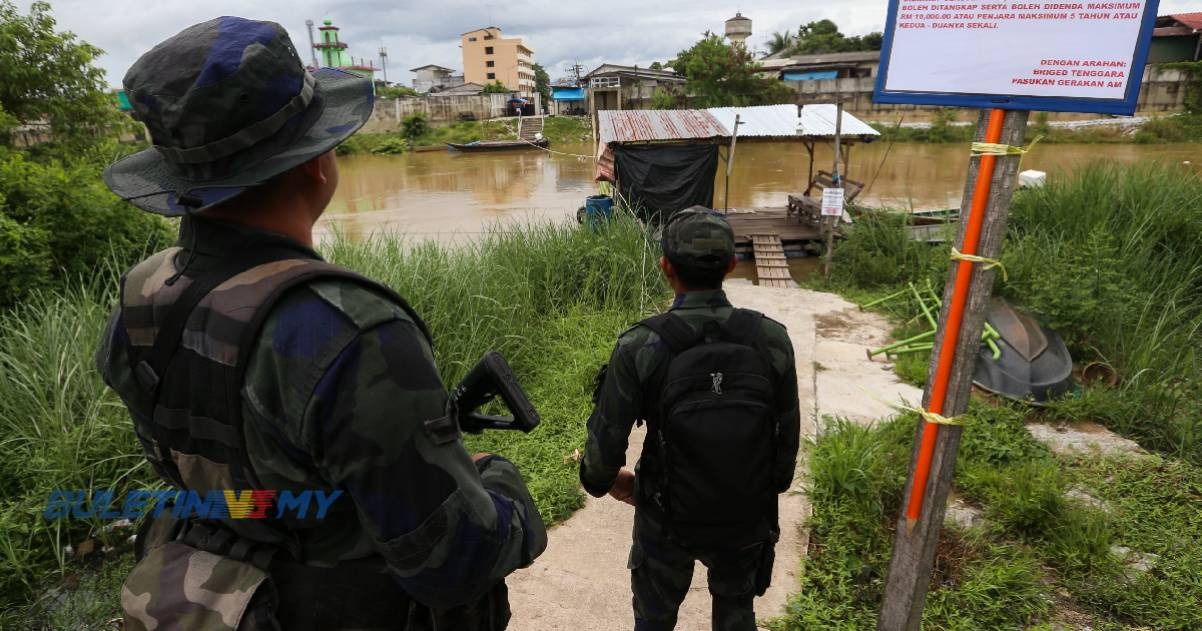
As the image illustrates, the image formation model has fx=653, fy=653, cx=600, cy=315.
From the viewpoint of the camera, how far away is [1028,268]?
532 centimetres

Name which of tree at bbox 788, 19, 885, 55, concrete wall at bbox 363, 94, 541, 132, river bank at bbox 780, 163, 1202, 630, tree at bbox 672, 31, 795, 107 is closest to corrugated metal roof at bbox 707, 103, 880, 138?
river bank at bbox 780, 163, 1202, 630

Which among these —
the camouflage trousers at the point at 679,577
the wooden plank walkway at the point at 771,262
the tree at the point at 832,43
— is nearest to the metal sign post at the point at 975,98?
the camouflage trousers at the point at 679,577

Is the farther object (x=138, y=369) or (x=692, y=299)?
(x=692, y=299)

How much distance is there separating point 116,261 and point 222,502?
13.2 ft

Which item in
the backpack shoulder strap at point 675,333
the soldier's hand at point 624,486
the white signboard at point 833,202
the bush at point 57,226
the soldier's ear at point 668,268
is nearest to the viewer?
the backpack shoulder strap at point 675,333

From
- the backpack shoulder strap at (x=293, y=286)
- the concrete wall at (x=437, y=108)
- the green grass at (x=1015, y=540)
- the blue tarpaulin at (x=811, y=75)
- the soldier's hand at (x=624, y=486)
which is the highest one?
the blue tarpaulin at (x=811, y=75)

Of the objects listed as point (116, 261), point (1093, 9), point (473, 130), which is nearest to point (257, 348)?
point (1093, 9)

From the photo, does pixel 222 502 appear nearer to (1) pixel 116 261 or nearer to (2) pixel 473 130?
(1) pixel 116 261

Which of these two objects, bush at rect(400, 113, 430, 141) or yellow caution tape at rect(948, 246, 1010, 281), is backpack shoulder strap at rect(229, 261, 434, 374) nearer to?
yellow caution tape at rect(948, 246, 1010, 281)

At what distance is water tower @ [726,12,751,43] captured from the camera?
57.1m

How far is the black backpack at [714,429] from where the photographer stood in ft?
5.14

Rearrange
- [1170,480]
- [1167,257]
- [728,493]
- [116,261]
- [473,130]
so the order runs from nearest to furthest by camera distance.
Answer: [728,493], [1170,480], [116,261], [1167,257], [473,130]

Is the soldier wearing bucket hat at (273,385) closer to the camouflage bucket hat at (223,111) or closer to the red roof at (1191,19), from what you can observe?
the camouflage bucket hat at (223,111)

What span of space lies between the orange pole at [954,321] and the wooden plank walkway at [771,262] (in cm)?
702
